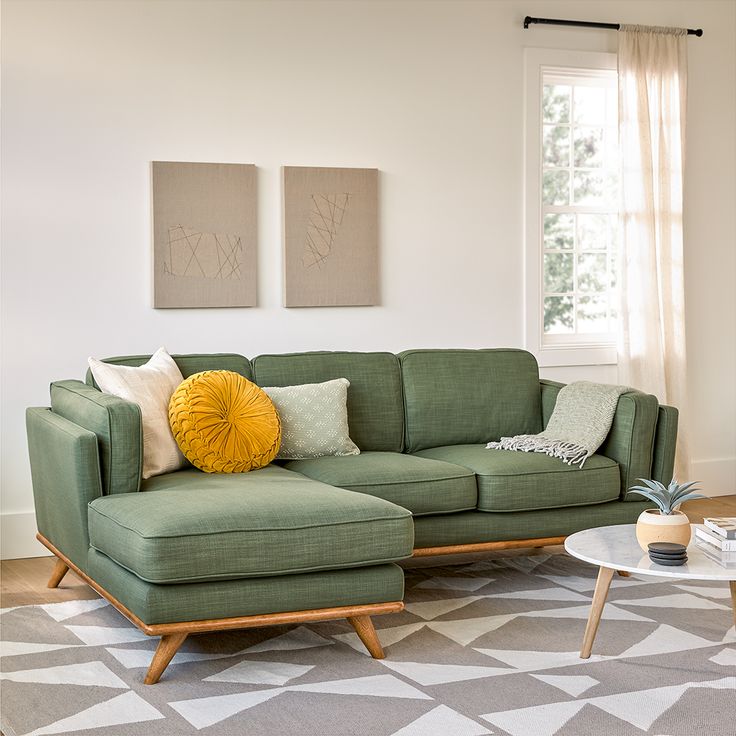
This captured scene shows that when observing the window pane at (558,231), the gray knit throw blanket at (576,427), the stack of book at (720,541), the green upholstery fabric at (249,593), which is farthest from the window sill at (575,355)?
the green upholstery fabric at (249,593)

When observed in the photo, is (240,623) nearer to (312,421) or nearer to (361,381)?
(312,421)

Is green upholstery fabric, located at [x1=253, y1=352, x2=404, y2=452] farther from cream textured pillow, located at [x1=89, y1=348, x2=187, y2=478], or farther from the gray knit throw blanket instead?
cream textured pillow, located at [x1=89, y1=348, x2=187, y2=478]

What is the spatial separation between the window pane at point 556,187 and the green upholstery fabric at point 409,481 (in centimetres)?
224

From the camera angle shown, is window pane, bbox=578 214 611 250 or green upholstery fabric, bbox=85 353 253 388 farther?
window pane, bbox=578 214 611 250

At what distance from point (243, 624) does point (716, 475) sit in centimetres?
388

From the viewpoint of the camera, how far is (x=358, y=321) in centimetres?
533

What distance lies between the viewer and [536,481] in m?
4.10

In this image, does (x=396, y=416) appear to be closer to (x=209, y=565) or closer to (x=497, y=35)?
(x=209, y=565)

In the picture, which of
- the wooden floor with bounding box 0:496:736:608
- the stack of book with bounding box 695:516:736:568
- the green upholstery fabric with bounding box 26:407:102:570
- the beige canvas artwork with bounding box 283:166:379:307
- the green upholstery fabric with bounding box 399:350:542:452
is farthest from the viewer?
the beige canvas artwork with bounding box 283:166:379:307

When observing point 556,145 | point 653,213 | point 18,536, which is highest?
point 556,145

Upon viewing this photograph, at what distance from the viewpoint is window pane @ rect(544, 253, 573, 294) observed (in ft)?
19.2

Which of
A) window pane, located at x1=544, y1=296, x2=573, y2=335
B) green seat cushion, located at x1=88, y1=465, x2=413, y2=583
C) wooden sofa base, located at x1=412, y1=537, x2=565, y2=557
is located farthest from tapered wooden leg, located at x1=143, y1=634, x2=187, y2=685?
window pane, located at x1=544, y1=296, x2=573, y2=335

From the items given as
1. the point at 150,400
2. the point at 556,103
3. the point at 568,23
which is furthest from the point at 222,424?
the point at 568,23

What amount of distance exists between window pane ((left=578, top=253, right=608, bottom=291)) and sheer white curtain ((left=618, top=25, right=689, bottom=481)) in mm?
234
